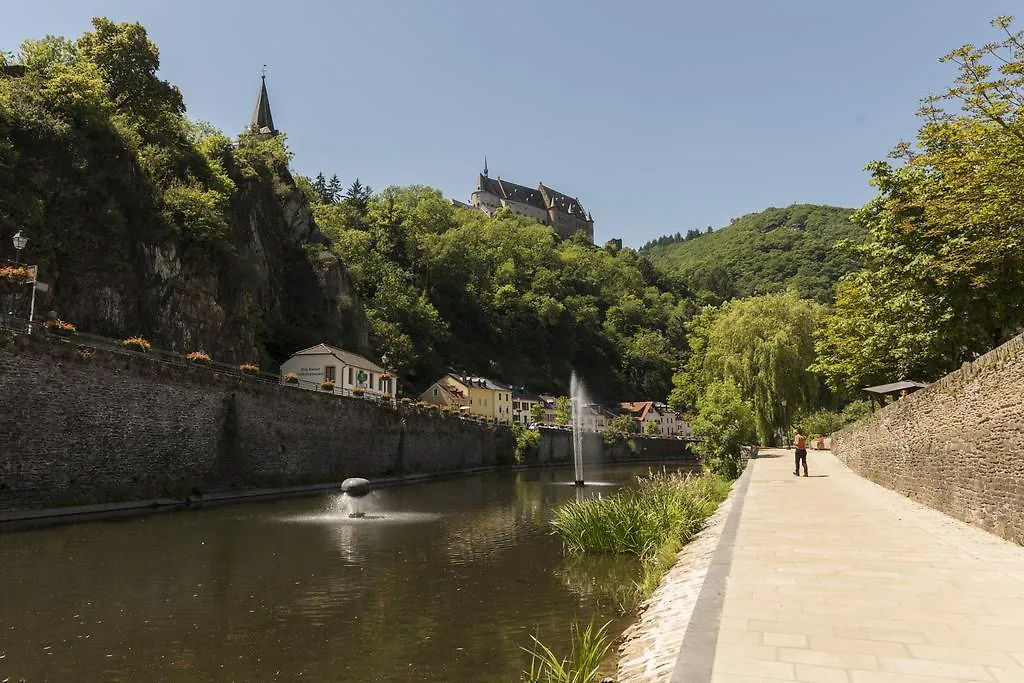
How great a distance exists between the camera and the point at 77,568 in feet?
41.5

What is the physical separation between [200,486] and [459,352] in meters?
62.4

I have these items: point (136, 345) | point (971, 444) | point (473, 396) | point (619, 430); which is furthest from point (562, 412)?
point (971, 444)

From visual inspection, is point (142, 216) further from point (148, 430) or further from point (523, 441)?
point (523, 441)

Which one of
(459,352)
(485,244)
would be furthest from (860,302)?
(485,244)

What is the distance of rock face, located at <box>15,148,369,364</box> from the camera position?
103 feet

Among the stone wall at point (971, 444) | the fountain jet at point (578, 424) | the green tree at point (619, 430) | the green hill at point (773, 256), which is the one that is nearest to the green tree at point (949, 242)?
the stone wall at point (971, 444)

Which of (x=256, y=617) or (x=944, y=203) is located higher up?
(x=944, y=203)

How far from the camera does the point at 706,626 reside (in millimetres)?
5855

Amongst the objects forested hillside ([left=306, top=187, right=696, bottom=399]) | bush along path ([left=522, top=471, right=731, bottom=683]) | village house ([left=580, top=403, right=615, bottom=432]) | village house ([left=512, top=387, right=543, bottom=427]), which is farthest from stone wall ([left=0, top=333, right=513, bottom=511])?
village house ([left=580, top=403, right=615, bottom=432])

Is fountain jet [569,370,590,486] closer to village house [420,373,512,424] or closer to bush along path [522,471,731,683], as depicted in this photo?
village house [420,373,512,424]

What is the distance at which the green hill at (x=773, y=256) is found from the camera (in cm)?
11806

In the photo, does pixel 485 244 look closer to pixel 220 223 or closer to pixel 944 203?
pixel 220 223

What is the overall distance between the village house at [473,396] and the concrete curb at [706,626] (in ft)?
190

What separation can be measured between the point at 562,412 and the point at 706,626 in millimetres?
77940
